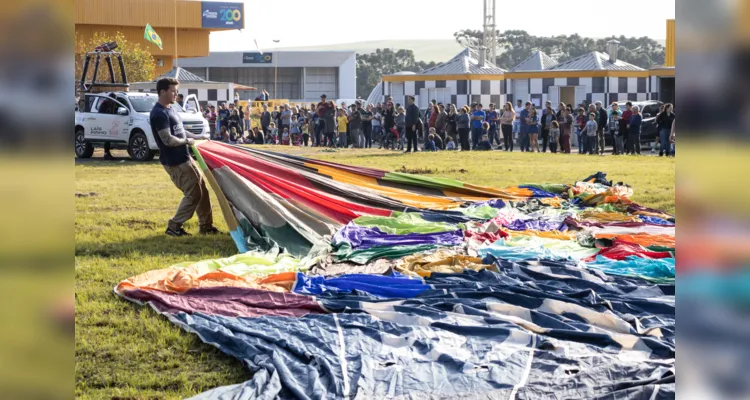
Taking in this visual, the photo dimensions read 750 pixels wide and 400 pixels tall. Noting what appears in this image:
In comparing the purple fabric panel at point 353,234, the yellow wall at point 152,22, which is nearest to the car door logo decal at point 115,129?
the purple fabric panel at point 353,234

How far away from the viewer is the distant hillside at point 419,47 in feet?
562

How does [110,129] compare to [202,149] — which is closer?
[202,149]

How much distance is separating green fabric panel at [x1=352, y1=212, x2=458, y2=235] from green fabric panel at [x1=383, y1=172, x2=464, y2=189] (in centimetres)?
148

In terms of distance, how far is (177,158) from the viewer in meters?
9.40

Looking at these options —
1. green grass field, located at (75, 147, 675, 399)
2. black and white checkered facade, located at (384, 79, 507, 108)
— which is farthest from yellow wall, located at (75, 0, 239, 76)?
green grass field, located at (75, 147, 675, 399)

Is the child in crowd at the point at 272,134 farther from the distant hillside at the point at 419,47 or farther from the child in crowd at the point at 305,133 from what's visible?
the distant hillside at the point at 419,47

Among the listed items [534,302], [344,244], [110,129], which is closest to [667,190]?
[344,244]
